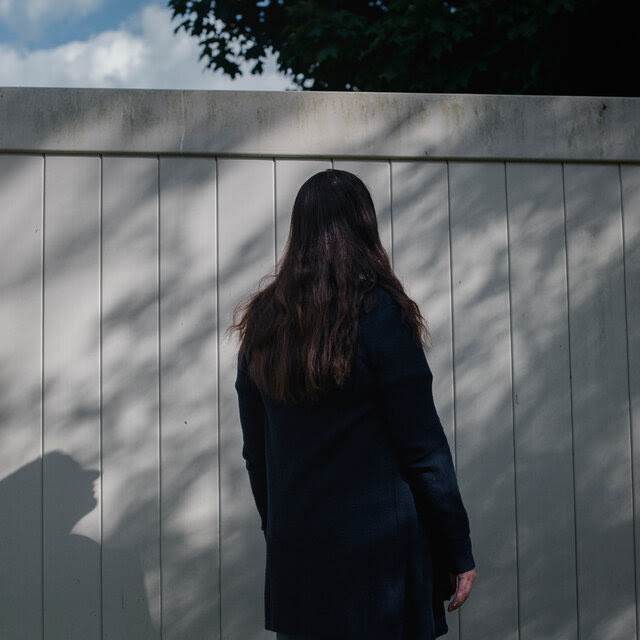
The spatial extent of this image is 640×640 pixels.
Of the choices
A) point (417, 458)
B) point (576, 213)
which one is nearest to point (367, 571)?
point (417, 458)

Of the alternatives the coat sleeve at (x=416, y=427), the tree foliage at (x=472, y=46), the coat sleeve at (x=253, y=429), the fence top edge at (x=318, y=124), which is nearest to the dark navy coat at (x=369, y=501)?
the coat sleeve at (x=416, y=427)

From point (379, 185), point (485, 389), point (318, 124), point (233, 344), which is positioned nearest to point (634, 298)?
point (485, 389)

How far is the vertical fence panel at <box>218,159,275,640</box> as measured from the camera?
243cm

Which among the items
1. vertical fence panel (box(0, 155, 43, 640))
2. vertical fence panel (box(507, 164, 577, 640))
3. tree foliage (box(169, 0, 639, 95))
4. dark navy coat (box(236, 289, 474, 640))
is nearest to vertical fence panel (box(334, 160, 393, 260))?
vertical fence panel (box(507, 164, 577, 640))

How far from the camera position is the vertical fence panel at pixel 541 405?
254cm

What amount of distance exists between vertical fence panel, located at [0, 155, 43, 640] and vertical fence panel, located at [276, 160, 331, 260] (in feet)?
2.71

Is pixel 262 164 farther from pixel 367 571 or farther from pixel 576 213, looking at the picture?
pixel 367 571

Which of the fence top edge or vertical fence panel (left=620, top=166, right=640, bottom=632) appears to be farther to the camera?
vertical fence panel (left=620, top=166, right=640, bottom=632)

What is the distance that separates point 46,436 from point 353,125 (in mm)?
1493

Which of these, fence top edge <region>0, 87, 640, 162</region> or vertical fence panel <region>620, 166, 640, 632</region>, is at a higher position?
fence top edge <region>0, 87, 640, 162</region>

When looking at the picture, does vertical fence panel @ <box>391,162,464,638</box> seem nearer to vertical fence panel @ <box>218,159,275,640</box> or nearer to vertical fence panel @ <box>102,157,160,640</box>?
vertical fence panel @ <box>218,159,275,640</box>

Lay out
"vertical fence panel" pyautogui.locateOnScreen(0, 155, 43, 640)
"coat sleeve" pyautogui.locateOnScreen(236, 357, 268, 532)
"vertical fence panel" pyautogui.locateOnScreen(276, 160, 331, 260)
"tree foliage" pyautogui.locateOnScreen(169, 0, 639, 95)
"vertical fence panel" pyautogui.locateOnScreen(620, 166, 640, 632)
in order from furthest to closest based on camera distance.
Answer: "tree foliage" pyautogui.locateOnScreen(169, 0, 639, 95), "vertical fence panel" pyautogui.locateOnScreen(620, 166, 640, 632), "vertical fence panel" pyautogui.locateOnScreen(276, 160, 331, 260), "vertical fence panel" pyautogui.locateOnScreen(0, 155, 43, 640), "coat sleeve" pyautogui.locateOnScreen(236, 357, 268, 532)

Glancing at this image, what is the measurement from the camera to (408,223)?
253cm

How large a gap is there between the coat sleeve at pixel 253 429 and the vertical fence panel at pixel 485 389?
3.11 ft
